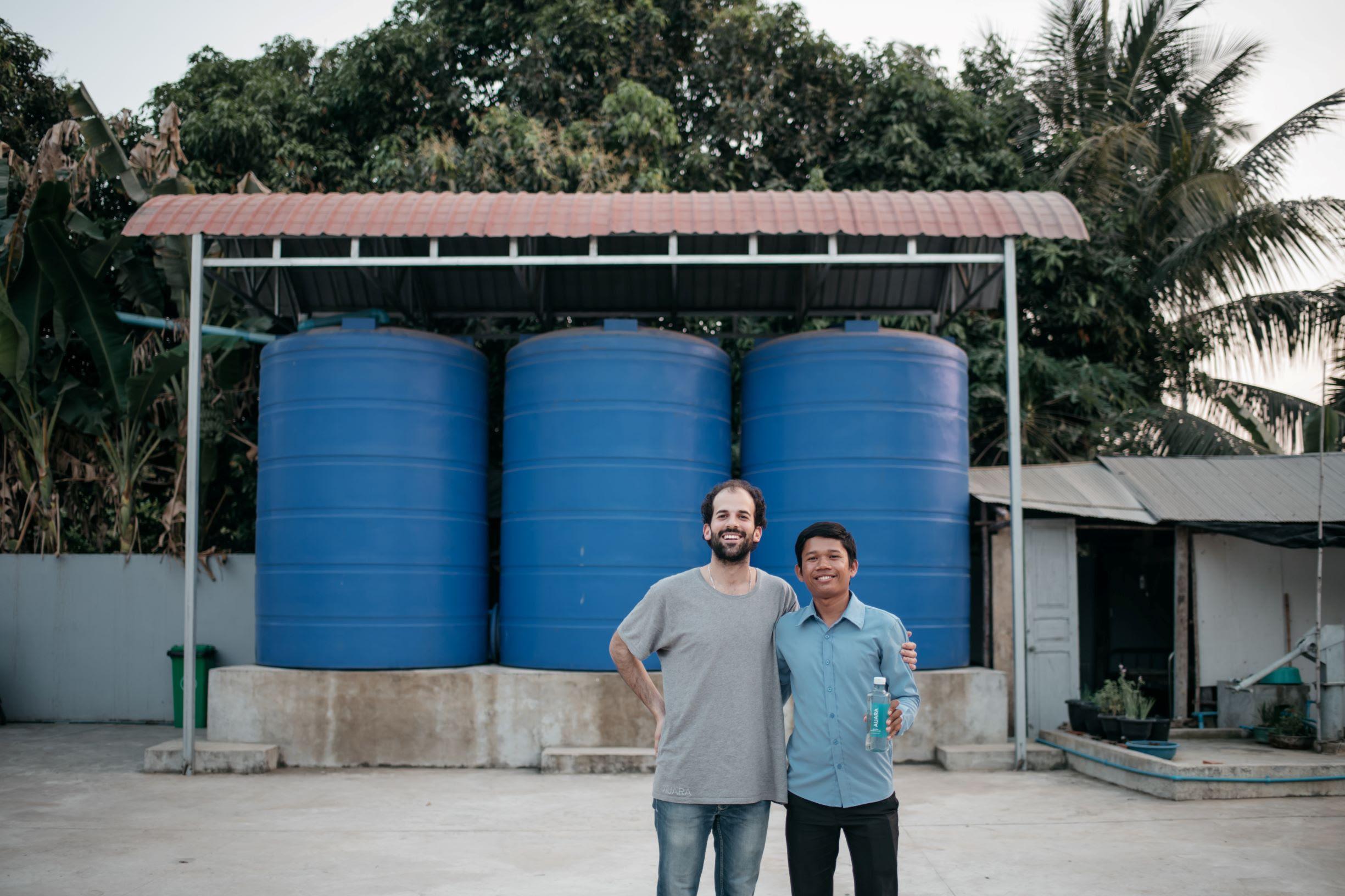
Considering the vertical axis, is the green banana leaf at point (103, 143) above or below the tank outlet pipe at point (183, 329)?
above

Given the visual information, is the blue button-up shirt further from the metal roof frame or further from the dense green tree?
the dense green tree

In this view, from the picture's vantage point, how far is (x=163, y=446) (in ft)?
36.1

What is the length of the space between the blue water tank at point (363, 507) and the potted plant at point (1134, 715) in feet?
15.1

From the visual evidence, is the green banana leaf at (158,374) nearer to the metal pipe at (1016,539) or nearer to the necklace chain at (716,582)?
the metal pipe at (1016,539)

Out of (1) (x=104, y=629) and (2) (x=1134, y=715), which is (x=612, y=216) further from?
(1) (x=104, y=629)

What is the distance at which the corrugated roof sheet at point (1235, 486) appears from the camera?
28.7ft

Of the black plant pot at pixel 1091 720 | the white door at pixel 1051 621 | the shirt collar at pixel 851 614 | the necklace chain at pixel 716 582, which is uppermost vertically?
the necklace chain at pixel 716 582

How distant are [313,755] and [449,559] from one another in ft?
5.32

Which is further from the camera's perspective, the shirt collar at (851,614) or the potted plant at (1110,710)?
the potted plant at (1110,710)

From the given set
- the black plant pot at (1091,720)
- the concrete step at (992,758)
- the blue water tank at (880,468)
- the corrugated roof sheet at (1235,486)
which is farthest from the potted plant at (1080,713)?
the corrugated roof sheet at (1235,486)

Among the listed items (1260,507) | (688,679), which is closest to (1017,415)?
(1260,507)

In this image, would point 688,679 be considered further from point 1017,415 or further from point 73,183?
point 73,183

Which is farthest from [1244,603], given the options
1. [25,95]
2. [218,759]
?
[25,95]

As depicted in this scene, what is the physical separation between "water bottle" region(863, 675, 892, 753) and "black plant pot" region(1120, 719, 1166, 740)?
5.11 metres
